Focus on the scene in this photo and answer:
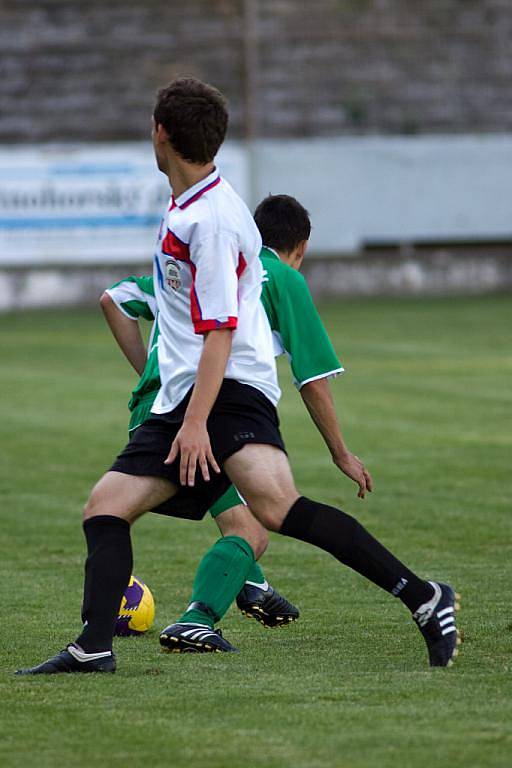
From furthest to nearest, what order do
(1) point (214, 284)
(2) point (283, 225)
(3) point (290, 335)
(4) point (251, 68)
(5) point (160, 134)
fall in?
(4) point (251, 68), (2) point (283, 225), (3) point (290, 335), (5) point (160, 134), (1) point (214, 284)

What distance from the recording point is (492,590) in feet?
21.4

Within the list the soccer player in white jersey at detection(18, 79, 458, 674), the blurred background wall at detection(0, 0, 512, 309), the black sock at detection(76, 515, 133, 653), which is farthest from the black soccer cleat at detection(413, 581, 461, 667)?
the blurred background wall at detection(0, 0, 512, 309)

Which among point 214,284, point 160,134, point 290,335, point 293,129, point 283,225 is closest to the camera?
point 214,284

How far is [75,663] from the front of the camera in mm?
4832

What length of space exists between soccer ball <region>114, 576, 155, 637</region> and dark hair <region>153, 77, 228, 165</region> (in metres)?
1.83

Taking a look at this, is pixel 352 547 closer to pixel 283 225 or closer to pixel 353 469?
pixel 353 469

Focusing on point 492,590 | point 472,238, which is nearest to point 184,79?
point 492,590

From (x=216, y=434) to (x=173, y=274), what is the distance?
51 cm

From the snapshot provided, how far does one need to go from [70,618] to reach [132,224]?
2135 centimetres

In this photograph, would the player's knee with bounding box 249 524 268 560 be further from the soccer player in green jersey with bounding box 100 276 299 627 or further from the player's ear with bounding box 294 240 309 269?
the player's ear with bounding box 294 240 309 269

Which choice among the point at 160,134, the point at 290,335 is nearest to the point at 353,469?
the point at 290,335

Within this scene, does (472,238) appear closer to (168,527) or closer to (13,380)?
(13,380)

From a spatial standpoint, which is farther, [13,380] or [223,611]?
[13,380]

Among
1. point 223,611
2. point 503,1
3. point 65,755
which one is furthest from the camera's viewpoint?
point 503,1
